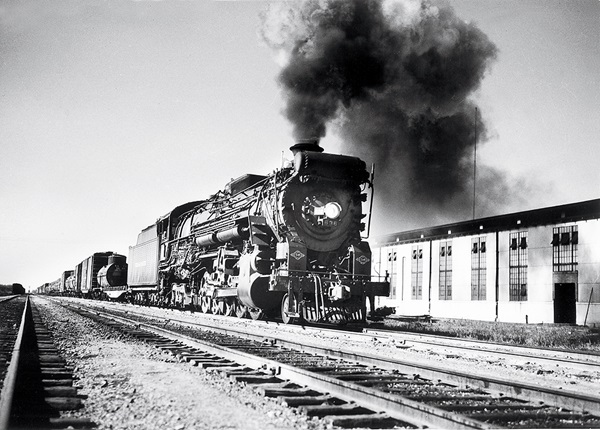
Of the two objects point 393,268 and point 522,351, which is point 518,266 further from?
point 522,351

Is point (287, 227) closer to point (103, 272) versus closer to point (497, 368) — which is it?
point (497, 368)

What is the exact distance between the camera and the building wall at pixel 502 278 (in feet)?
67.8

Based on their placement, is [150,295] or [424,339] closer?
[424,339]

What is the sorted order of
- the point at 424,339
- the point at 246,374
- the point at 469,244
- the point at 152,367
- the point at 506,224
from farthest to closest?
the point at 469,244, the point at 506,224, the point at 424,339, the point at 152,367, the point at 246,374

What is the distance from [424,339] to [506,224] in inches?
602

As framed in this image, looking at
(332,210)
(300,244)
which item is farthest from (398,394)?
(332,210)

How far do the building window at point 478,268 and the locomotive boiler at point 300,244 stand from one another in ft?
39.3

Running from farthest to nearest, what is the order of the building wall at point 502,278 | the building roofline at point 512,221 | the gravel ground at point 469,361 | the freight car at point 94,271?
the freight car at point 94,271, the building roofline at point 512,221, the building wall at point 502,278, the gravel ground at point 469,361

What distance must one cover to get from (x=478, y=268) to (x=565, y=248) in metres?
4.51

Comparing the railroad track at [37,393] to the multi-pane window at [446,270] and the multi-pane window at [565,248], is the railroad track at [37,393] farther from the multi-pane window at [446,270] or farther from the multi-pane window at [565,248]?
the multi-pane window at [446,270]

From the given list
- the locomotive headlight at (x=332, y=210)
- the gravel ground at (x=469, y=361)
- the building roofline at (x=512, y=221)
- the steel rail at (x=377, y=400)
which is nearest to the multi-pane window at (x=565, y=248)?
the building roofline at (x=512, y=221)

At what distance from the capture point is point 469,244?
26047 mm

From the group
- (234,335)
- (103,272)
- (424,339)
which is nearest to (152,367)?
(234,335)

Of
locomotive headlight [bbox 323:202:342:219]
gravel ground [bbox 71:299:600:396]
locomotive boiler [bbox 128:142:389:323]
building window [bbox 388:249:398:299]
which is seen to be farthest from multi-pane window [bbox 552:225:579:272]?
gravel ground [bbox 71:299:600:396]
